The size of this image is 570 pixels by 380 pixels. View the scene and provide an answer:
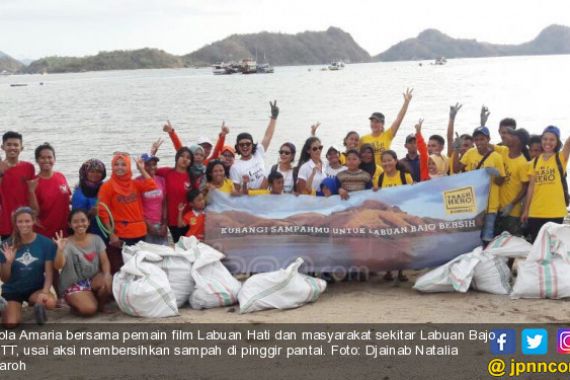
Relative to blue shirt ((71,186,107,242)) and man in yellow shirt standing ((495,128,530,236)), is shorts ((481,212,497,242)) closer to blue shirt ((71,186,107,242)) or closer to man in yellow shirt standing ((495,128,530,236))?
man in yellow shirt standing ((495,128,530,236))

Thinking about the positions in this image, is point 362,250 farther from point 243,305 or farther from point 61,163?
point 61,163

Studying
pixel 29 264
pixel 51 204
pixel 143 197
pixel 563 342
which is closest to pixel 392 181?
pixel 563 342

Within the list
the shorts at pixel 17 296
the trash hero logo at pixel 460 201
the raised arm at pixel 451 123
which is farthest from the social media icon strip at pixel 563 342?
the shorts at pixel 17 296

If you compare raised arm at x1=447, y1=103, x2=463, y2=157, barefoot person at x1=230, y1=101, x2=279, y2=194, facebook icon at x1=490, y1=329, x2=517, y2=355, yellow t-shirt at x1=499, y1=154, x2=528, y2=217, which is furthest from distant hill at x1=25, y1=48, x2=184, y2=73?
facebook icon at x1=490, y1=329, x2=517, y2=355

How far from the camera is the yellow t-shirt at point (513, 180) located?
20.4ft

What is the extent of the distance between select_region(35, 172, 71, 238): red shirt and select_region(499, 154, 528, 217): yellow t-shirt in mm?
4443

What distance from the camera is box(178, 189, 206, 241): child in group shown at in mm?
6266

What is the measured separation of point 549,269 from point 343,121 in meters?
25.7

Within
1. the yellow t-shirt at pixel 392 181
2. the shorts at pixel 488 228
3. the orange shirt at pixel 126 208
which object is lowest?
the shorts at pixel 488 228

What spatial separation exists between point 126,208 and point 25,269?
1.06 m

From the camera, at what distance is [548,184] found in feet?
19.7

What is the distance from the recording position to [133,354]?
16.0 feet

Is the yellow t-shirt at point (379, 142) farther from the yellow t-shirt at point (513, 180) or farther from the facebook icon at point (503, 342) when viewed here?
the facebook icon at point (503, 342)

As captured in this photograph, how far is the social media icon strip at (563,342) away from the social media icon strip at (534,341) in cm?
9
